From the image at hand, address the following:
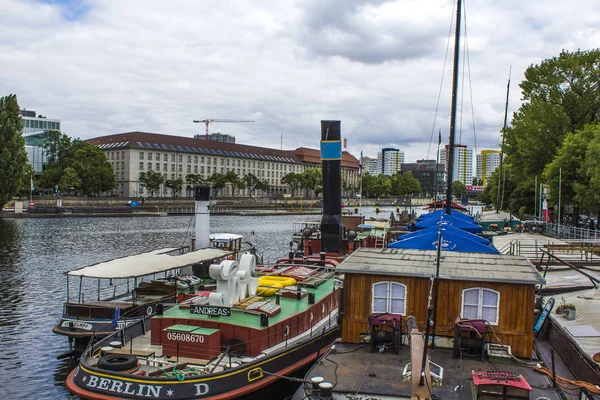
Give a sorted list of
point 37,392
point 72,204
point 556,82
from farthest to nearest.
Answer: point 72,204
point 556,82
point 37,392

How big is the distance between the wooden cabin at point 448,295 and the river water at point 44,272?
12.7 m

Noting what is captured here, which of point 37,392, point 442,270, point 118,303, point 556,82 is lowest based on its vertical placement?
point 37,392

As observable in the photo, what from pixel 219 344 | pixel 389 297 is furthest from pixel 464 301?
pixel 219 344

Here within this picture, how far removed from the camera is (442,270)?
16.5 metres

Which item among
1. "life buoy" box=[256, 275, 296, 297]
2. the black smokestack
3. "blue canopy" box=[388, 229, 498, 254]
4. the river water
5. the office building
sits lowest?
the river water

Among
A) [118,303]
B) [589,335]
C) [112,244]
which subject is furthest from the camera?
[112,244]

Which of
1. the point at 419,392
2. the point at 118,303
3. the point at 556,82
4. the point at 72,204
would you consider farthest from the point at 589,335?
the point at 72,204

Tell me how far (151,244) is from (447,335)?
6051 centimetres

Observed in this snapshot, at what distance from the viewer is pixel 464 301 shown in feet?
52.5

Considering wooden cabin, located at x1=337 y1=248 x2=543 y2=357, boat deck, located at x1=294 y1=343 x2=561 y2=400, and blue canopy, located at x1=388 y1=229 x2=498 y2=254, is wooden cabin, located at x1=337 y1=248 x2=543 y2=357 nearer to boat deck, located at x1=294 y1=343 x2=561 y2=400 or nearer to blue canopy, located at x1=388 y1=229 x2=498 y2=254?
boat deck, located at x1=294 y1=343 x2=561 y2=400

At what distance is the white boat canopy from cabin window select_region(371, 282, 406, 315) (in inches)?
413

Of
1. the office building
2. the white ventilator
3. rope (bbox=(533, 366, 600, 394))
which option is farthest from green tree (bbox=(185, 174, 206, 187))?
rope (bbox=(533, 366, 600, 394))

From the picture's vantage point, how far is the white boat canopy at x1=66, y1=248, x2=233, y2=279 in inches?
862

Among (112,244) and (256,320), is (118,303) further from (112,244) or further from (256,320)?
(112,244)
